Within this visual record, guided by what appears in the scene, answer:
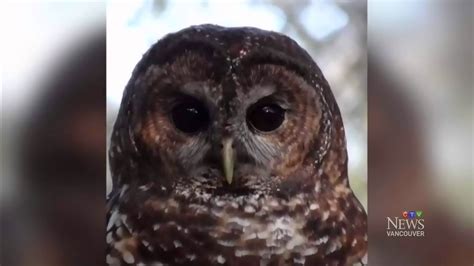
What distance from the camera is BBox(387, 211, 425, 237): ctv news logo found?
4.40 ft

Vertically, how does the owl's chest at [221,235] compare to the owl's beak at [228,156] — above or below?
below

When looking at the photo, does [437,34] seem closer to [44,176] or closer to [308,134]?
[308,134]

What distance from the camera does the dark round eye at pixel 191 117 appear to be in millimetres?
1236

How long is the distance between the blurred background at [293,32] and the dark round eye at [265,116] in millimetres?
170

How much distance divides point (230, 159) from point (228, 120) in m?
0.09

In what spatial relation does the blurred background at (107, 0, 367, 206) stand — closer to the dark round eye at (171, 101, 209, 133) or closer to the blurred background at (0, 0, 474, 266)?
the blurred background at (0, 0, 474, 266)

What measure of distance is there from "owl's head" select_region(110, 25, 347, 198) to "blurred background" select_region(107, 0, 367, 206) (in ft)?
0.10

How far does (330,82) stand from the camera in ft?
4.30

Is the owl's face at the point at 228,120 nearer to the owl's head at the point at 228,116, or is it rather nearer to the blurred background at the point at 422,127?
the owl's head at the point at 228,116

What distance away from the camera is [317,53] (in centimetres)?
132

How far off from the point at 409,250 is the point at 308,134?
40 cm

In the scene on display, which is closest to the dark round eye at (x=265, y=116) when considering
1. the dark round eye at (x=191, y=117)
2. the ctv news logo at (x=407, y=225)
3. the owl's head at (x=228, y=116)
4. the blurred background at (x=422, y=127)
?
the owl's head at (x=228, y=116)

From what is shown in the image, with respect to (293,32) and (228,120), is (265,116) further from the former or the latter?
(293,32)

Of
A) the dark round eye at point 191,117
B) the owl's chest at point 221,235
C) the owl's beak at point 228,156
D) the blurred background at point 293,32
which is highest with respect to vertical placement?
the blurred background at point 293,32
